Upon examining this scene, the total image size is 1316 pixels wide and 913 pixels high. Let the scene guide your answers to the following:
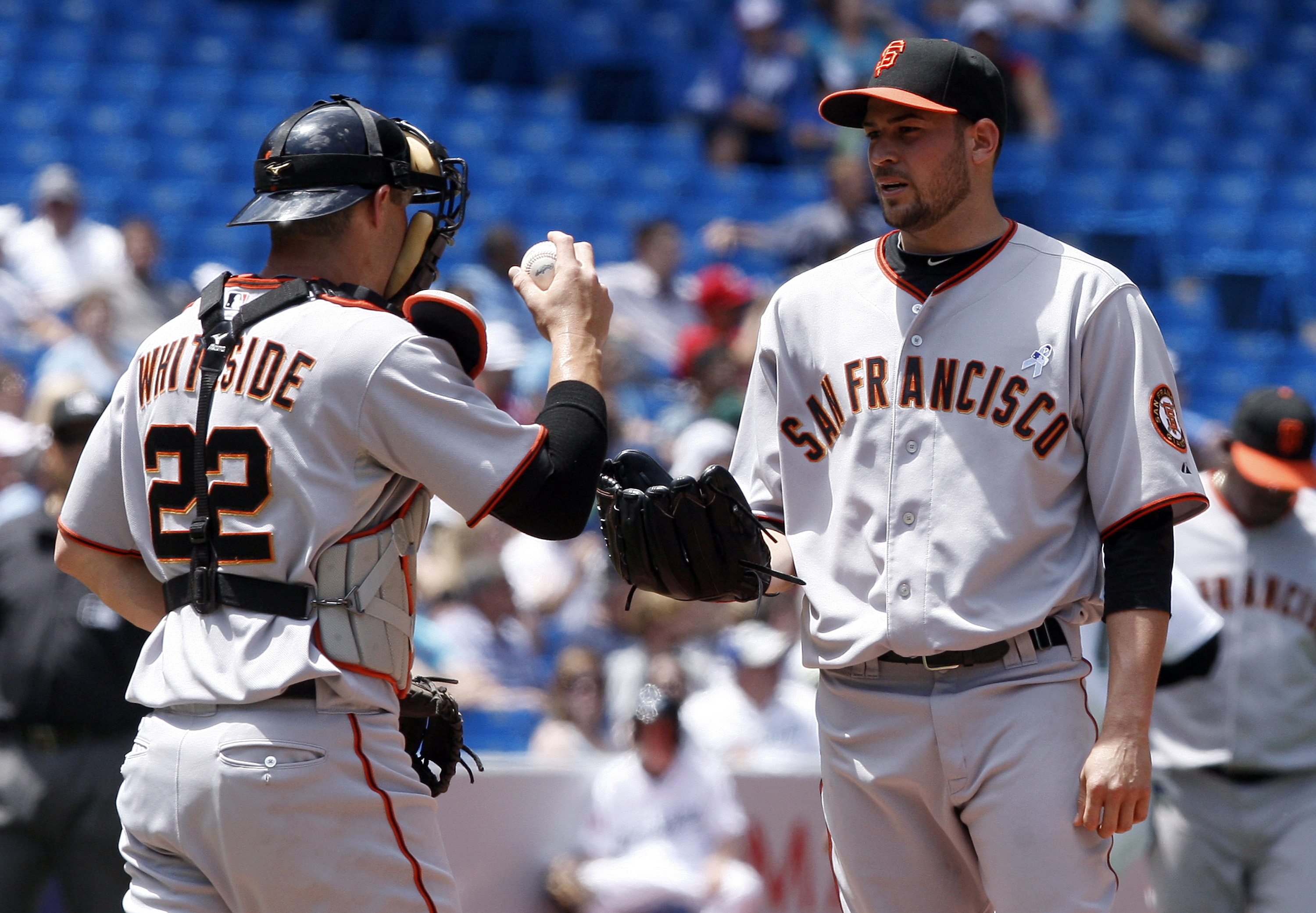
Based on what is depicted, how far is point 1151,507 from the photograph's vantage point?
2.77 meters

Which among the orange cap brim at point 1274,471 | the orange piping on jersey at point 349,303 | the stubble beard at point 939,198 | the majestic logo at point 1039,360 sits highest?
the stubble beard at point 939,198

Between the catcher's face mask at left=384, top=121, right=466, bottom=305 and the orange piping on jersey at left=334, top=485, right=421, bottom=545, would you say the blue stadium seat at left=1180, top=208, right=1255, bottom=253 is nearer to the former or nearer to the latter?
the catcher's face mask at left=384, top=121, right=466, bottom=305

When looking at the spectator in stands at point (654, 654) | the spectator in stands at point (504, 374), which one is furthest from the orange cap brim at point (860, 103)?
the spectator in stands at point (504, 374)

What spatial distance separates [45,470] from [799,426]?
412cm

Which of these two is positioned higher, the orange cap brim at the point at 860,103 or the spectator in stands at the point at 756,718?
the orange cap brim at the point at 860,103

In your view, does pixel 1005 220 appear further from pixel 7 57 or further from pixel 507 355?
pixel 7 57

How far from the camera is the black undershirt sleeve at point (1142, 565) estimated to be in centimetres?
277

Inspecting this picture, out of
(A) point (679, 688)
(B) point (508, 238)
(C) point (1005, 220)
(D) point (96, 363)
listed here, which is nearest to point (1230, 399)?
(B) point (508, 238)

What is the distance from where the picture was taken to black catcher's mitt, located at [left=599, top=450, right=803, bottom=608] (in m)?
2.91

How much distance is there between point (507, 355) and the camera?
27.6 feet

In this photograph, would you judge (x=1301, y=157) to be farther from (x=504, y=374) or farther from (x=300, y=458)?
(x=300, y=458)

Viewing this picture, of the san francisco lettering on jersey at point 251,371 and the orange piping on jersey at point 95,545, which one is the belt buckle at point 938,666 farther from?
the orange piping on jersey at point 95,545

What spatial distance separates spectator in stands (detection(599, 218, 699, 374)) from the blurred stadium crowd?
0.02 metres

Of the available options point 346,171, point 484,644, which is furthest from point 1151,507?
point 484,644
